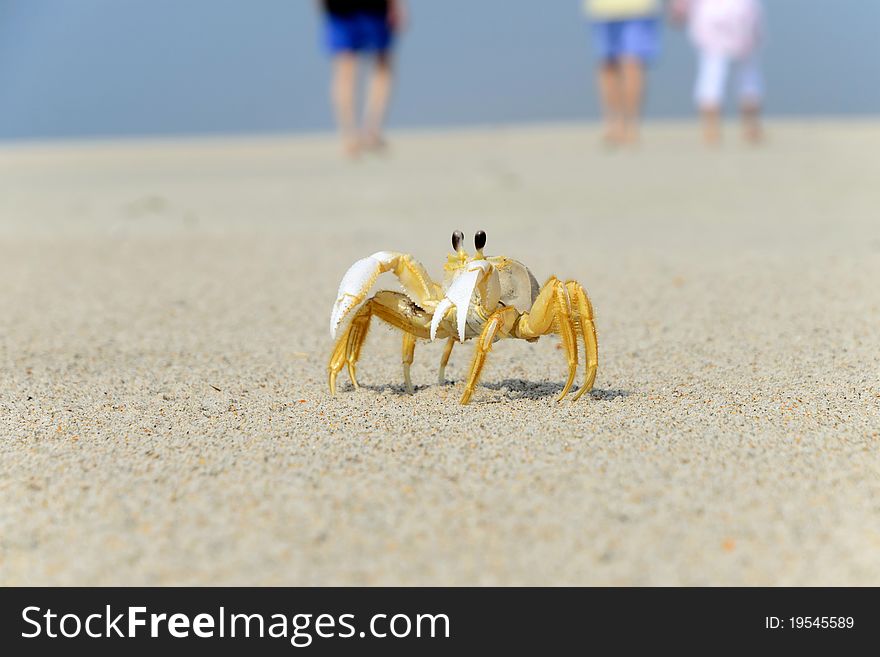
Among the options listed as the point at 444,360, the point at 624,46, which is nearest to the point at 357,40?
the point at 624,46

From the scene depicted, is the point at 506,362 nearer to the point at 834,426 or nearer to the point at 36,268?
the point at 834,426

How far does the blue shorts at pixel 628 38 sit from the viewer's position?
458 inches

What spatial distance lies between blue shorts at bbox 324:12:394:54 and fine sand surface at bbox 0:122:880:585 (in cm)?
347

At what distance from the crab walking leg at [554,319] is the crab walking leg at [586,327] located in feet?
0.17

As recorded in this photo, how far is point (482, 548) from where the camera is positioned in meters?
2.19

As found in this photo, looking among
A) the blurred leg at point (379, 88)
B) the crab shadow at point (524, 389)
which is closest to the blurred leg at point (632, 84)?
the blurred leg at point (379, 88)

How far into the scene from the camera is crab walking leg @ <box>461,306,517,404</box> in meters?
3.07

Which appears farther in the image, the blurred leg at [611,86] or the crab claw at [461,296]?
the blurred leg at [611,86]

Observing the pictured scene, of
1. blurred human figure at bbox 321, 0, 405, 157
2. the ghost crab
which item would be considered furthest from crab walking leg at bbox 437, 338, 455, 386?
blurred human figure at bbox 321, 0, 405, 157

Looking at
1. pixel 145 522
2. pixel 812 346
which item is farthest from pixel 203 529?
pixel 812 346

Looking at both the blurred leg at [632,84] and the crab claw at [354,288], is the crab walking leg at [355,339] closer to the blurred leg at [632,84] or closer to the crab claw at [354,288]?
the crab claw at [354,288]

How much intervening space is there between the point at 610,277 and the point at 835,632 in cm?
383

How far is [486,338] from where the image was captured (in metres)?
3.07

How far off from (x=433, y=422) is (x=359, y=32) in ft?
27.7
